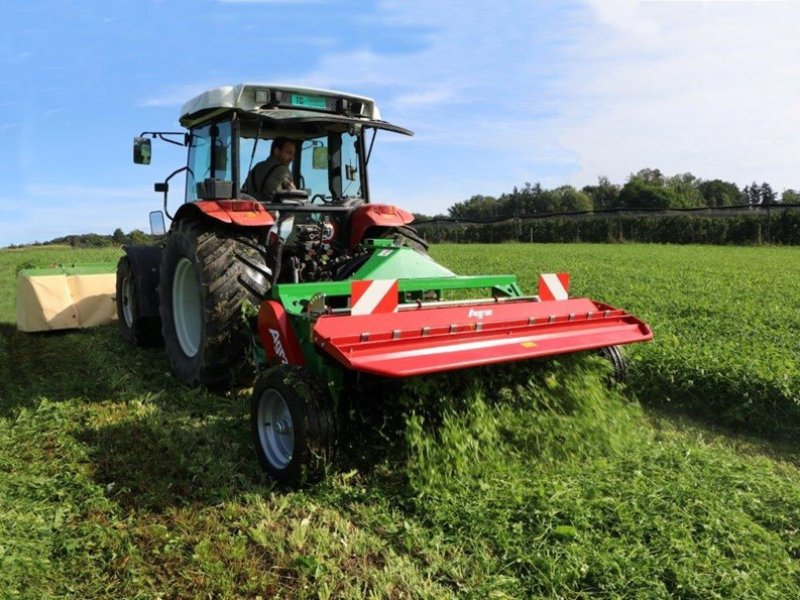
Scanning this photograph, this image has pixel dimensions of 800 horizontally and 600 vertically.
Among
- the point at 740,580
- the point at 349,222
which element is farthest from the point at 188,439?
the point at 740,580

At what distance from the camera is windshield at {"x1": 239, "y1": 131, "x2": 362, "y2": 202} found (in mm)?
5793

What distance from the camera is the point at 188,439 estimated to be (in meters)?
3.85

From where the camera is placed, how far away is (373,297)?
3.56m

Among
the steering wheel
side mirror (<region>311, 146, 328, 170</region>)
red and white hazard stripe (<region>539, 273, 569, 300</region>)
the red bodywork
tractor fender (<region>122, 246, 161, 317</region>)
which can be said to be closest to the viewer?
the red bodywork

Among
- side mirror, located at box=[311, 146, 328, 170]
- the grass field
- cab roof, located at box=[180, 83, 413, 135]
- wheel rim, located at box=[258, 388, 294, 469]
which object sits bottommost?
the grass field

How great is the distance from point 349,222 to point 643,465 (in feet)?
10.1

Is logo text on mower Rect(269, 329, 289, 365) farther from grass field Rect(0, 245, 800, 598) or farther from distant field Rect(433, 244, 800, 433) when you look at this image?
distant field Rect(433, 244, 800, 433)

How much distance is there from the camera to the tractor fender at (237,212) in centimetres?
449

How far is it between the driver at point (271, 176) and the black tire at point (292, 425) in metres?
2.27

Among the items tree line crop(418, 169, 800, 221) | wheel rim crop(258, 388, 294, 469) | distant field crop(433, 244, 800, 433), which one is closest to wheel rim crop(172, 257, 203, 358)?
wheel rim crop(258, 388, 294, 469)

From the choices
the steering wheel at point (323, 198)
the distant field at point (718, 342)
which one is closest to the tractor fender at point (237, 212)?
the steering wheel at point (323, 198)

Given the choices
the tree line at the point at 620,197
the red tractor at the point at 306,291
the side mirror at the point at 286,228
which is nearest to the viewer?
the red tractor at the point at 306,291

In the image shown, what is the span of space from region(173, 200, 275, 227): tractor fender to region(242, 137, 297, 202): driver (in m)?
0.53

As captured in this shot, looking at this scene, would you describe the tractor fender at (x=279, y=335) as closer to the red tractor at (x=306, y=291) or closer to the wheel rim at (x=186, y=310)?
the red tractor at (x=306, y=291)
